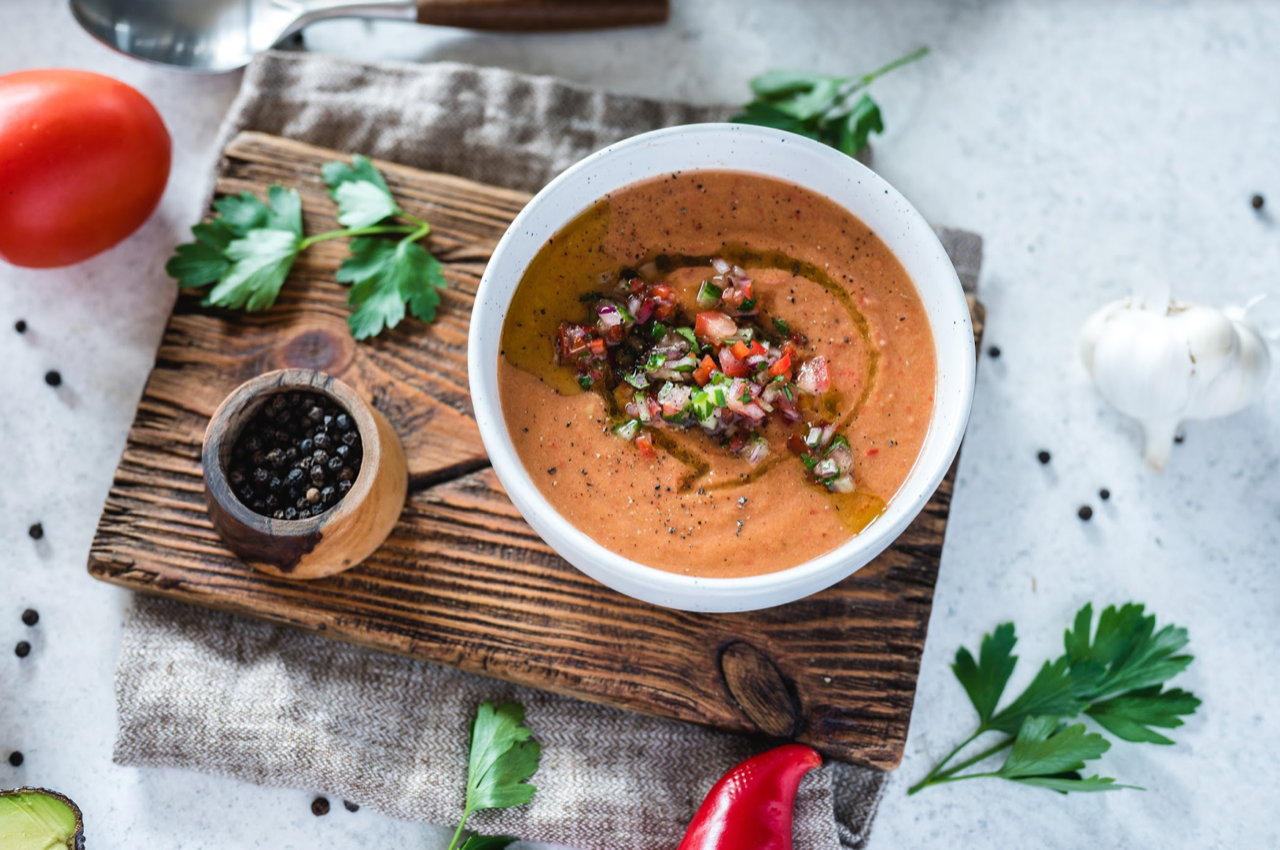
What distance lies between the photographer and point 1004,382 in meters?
2.97

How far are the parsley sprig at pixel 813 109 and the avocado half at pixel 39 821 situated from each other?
2458 millimetres

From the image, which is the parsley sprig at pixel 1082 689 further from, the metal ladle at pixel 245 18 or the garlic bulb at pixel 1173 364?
the metal ladle at pixel 245 18

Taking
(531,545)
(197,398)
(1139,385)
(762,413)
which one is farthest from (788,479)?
(197,398)

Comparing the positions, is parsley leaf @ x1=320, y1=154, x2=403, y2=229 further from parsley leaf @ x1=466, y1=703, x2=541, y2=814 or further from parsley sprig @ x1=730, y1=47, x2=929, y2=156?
parsley leaf @ x1=466, y1=703, x2=541, y2=814

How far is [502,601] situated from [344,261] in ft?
3.16

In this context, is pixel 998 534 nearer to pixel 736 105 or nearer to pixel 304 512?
pixel 736 105

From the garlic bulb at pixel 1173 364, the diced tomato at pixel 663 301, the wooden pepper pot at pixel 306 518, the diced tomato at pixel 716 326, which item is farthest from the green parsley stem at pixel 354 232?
the garlic bulb at pixel 1173 364

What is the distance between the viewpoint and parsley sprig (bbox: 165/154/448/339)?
8.39 feet

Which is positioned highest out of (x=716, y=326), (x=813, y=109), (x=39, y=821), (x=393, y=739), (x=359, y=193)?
(x=813, y=109)

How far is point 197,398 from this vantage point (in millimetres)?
2551

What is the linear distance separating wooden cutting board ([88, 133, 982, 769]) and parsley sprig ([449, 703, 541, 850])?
110mm

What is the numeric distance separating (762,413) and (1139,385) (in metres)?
1.30

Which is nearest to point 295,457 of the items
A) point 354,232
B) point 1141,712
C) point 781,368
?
point 354,232

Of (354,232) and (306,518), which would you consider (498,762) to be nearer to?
(306,518)
